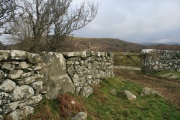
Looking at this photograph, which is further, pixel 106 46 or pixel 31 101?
pixel 106 46

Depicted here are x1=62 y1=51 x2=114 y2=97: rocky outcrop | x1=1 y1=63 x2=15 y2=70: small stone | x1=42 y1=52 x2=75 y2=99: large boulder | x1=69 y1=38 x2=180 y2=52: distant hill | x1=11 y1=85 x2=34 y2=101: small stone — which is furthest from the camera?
x1=69 y1=38 x2=180 y2=52: distant hill

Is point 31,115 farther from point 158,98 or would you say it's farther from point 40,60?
point 158,98

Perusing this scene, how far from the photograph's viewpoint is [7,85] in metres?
4.63

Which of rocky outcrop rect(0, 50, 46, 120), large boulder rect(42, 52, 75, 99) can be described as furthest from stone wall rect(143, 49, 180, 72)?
rocky outcrop rect(0, 50, 46, 120)

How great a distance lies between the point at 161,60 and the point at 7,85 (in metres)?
19.0

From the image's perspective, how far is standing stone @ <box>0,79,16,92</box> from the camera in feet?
14.9

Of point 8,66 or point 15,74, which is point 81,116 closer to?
point 15,74

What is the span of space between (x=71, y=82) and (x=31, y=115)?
1.99m

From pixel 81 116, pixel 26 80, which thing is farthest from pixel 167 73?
pixel 26 80

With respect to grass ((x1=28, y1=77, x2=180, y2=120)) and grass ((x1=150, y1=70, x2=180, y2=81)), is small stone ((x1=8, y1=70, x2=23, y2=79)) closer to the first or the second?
grass ((x1=28, y1=77, x2=180, y2=120))

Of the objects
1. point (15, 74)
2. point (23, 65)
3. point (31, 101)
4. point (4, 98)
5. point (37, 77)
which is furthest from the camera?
point (37, 77)

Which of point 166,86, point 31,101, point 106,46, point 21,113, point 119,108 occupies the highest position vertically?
point 106,46

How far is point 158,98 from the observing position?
9.21 metres

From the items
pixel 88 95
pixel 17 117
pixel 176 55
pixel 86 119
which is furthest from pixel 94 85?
pixel 176 55
